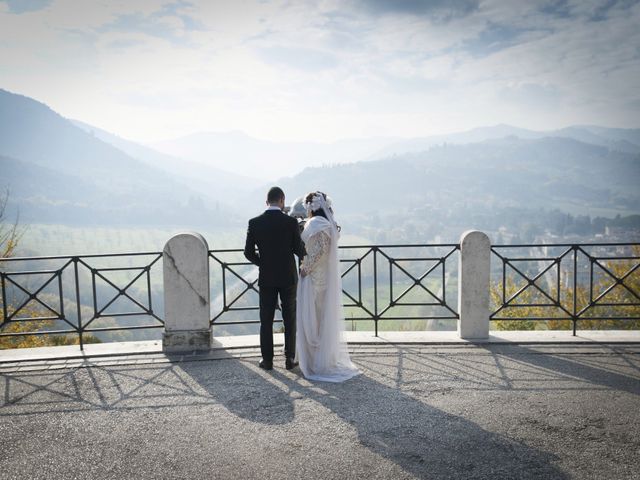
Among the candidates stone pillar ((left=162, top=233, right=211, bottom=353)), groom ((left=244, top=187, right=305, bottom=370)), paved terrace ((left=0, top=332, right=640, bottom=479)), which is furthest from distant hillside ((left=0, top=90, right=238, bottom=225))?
groom ((left=244, top=187, right=305, bottom=370))

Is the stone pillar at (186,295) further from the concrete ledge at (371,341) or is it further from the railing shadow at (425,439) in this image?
the railing shadow at (425,439)

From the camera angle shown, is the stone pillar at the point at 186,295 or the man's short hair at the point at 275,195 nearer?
the man's short hair at the point at 275,195

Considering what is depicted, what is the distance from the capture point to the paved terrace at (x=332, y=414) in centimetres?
349

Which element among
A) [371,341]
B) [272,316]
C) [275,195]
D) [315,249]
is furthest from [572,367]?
[275,195]

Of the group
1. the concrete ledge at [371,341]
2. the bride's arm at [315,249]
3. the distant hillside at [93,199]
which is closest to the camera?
the bride's arm at [315,249]

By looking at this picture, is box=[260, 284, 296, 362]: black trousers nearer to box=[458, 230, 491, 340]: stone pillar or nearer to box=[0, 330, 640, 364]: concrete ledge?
box=[0, 330, 640, 364]: concrete ledge

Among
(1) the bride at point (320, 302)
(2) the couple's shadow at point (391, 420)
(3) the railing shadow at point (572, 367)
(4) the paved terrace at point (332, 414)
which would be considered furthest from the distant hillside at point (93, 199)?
(2) the couple's shadow at point (391, 420)

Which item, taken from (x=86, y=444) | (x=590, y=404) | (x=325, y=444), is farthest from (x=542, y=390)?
(x=86, y=444)

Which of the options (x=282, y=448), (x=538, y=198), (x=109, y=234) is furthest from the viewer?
(x=538, y=198)

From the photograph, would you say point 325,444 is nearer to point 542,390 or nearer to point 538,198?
point 542,390

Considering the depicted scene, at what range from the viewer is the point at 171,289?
20.7ft

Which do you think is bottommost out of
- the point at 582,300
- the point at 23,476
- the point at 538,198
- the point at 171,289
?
the point at 582,300

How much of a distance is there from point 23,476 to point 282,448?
1.86 m

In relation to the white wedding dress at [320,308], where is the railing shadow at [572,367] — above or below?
below
